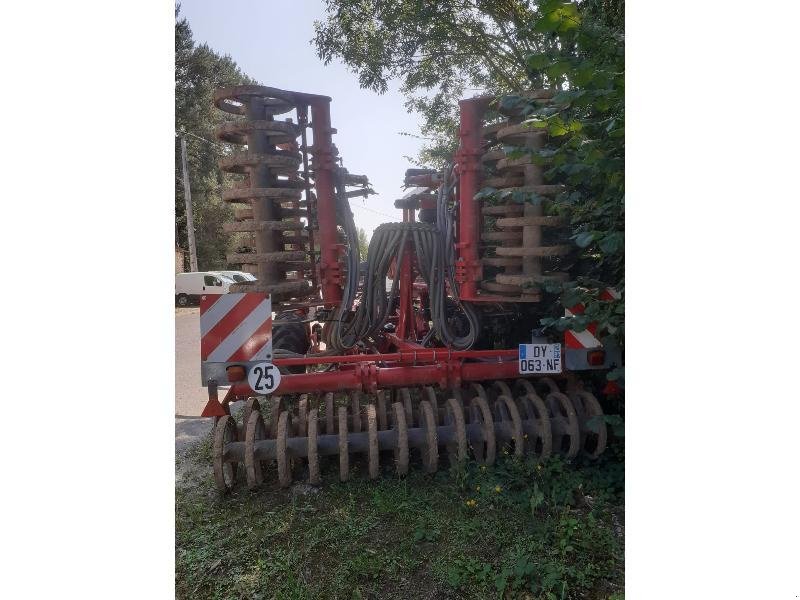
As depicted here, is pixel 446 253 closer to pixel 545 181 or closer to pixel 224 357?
pixel 545 181

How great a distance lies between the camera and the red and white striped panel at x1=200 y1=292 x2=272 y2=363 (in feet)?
8.59

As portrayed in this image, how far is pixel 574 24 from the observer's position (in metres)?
1.70

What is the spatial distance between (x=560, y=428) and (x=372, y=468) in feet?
3.73

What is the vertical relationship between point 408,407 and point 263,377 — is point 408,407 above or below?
below

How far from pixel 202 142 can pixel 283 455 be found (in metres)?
1.82

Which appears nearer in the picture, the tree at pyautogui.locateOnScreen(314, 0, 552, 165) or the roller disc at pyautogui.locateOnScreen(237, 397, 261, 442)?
the roller disc at pyautogui.locateOnScreen(237, 397, 261, 442)

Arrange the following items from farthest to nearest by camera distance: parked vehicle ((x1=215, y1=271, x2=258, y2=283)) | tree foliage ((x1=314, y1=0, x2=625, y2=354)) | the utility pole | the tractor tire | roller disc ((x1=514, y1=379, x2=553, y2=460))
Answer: the tractor tire, parked vehicle ((x1=215, y1=271, x2=258, y2=283)), roller disc ((x1=514, y1=379, x2=553, y2=460)), the utility pole, tree foliage ((x1=314, y1=0, x2=625, y2=354))

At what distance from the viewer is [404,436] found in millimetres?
2600

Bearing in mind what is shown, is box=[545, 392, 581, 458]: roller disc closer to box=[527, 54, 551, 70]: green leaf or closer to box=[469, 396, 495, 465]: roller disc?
box=[469, 396, 495, 465]: roller disc

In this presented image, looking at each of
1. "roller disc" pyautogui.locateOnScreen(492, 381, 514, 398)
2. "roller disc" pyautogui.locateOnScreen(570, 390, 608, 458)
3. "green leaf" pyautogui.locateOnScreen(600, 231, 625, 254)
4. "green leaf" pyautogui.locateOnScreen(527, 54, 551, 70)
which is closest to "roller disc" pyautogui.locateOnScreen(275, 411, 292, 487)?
"roller disc" pyautogui.locateOnScreen(492, 381, 514, 398)

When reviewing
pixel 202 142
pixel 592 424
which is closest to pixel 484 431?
pixel 592 424

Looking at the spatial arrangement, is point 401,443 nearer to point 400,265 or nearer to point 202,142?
point 400,265

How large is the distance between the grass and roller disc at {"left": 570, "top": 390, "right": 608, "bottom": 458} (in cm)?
12

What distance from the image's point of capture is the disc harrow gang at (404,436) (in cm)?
256
